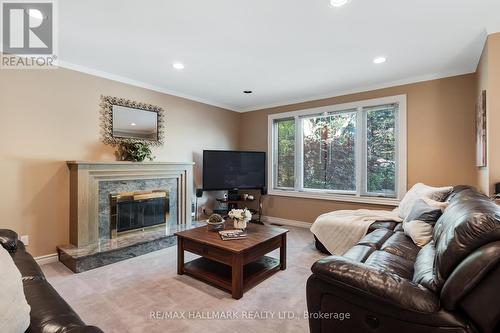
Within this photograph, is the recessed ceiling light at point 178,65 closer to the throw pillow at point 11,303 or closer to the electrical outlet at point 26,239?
the electrical outlet at point 26,239

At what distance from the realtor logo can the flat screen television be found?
8.46 ft

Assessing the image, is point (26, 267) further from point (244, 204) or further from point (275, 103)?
point (275, 103)

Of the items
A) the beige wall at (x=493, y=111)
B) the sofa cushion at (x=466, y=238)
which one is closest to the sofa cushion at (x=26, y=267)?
the sofa cushion at (x=466, y=238)

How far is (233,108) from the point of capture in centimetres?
565

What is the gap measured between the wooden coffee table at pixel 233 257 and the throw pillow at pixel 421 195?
1.55 m

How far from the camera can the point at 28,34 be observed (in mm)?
2516

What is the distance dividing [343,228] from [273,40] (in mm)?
2363

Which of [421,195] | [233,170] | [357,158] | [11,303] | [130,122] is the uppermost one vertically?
[130,122]

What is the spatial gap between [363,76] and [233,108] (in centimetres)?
288

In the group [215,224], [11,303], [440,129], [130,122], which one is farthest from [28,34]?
[440,129]

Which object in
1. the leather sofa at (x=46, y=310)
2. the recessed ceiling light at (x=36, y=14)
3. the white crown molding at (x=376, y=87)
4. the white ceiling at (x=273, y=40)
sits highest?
the recessed ceiling light at (x=36, y=14)

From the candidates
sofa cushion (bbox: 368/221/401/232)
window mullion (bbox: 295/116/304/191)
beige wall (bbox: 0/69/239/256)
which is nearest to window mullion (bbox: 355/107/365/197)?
window mullion (bbox: 295/116/304/191)

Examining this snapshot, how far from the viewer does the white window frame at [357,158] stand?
379cm

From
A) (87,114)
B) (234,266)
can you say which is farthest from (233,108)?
(234,266)
